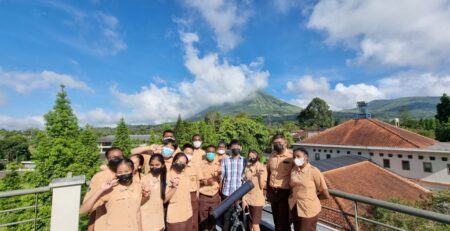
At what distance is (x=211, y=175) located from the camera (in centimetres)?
408

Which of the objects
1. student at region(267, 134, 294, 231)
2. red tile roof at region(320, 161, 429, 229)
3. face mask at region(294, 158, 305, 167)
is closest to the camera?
face mask at region(294, 158, 305, 167)

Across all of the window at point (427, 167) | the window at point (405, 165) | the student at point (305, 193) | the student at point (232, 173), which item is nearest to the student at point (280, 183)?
the student at point (305, 193)

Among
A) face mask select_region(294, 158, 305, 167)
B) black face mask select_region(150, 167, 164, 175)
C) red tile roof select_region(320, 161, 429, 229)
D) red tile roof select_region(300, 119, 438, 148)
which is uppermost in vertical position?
face mask select_region(294, 158, 305, 167)

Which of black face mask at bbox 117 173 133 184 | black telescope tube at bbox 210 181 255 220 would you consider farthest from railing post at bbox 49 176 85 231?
black telescope tube at bbox 210 181 255 220

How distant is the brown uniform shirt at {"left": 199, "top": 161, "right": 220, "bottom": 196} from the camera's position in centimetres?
388

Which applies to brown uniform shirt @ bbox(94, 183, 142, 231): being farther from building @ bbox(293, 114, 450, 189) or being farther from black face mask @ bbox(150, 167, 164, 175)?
building @ bbox(293, 114, 450, 189)

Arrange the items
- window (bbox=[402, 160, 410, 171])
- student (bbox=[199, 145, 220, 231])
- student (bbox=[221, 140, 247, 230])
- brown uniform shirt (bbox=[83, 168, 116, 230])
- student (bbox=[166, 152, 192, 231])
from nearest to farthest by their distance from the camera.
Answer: brown uniform shirt (bbox=[83, 168, 116, 230]), student (bbox=[166, 152, 192, 231]), student (bbox=[221, 140, 247, 230]), student (bbox=[199, 145, 220, 231]), window (bbox=[402, 160, 410, 171])

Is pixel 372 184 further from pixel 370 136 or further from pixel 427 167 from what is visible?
pixel 370 136

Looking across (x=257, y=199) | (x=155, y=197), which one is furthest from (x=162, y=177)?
(x=257, y=199)

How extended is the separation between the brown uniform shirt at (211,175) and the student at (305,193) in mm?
1306

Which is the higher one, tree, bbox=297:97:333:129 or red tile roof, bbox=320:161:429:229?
tree, bbox=297:97:333:129

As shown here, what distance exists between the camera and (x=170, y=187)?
2.84 metres

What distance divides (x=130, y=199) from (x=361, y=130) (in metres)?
27.0

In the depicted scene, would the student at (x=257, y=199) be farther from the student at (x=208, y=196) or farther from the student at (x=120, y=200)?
the student at (x=120, y=200)
